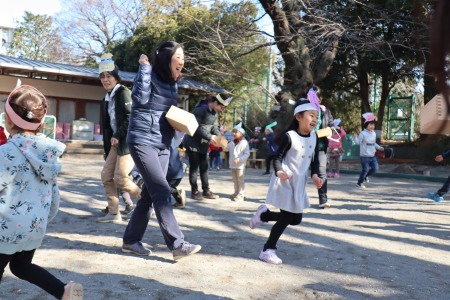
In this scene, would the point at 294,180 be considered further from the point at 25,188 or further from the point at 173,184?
the point at 173,184

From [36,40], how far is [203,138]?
41.2 m

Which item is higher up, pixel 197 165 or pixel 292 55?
pixel 292 55

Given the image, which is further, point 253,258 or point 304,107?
point 304,107

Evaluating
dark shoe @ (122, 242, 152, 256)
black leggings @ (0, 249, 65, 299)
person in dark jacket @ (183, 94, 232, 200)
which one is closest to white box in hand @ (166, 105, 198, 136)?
dark shoe @ (122, 242, 152, 256)

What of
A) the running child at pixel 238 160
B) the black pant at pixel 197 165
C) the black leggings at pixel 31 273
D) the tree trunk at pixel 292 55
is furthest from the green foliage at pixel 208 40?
the black leggings at pixel 31 273

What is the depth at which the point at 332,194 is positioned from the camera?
9680 millimetres

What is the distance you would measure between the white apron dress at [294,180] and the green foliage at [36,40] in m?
42.2

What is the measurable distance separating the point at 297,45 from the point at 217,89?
957 centimetres

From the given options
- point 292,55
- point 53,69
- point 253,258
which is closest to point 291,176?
point 253,258

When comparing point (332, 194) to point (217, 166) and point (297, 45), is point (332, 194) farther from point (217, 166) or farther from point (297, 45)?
point (297, 45)

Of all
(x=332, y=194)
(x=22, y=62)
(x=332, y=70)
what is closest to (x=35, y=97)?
(x=332, y=194)

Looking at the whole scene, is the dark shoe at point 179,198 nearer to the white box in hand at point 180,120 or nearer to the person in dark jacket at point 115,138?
the person in dark jacket at point 115,138

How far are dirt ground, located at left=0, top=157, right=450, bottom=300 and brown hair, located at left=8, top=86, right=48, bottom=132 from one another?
1.22 meters

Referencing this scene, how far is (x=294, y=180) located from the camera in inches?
182
